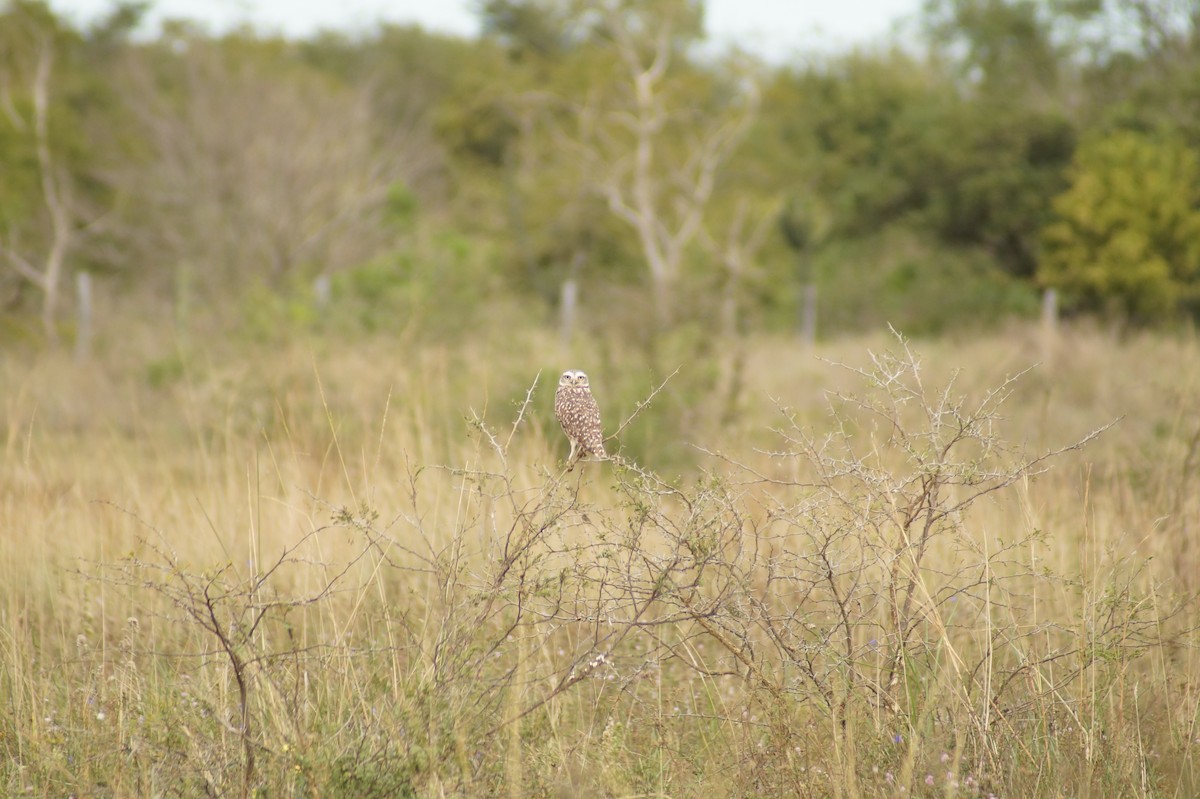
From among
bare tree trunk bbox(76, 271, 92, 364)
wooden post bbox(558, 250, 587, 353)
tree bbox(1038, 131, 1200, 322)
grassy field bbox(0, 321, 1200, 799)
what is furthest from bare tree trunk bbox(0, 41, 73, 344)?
tree bbox(1038, 131, 1200, 322)

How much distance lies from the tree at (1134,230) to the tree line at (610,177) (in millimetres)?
51

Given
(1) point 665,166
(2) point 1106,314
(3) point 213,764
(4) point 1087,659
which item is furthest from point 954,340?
(3) point 213,764

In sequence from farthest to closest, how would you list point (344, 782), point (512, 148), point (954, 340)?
point (512, 148)
point (954, 340)
point (344, 782)

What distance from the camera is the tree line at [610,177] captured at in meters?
17.4

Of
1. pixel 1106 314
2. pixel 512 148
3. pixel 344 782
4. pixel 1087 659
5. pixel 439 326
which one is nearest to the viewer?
pixel 344 782

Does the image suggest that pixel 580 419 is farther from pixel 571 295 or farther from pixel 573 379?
pixel 571 295

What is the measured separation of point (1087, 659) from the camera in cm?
287

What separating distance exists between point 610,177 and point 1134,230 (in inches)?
391

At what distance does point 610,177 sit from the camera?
2331 cm

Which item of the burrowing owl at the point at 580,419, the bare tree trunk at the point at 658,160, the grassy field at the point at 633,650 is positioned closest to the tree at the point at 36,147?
the bare tree trunk at the point at 658,160

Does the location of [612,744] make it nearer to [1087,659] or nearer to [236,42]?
[1087,659]

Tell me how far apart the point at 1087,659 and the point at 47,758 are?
2.51m

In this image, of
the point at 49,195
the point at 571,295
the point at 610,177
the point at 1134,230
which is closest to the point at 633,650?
the point at 571,295

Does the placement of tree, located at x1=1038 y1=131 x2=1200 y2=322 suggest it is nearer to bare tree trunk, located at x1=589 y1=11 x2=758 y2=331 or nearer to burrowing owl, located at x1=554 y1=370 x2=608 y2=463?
bare tree trunk, located at x1=589 y1=11 x2=758 y2=331
